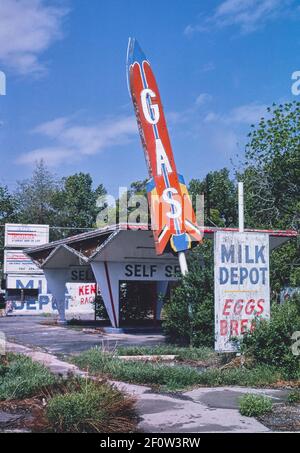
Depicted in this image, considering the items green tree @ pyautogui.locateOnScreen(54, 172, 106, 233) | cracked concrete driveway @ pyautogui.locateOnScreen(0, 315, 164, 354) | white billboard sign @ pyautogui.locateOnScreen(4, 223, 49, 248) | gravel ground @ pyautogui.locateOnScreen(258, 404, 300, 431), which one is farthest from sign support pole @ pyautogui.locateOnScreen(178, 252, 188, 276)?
green tree @ pyautogui.locateOnScreen(54, 172, 106, 233)

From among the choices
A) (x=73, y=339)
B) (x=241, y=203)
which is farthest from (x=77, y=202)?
(x=241, y=203)

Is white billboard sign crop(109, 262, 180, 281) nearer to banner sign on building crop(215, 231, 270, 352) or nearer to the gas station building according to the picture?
the gas station building

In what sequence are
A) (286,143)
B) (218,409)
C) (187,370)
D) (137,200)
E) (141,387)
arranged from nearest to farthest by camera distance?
(218,409) → (141,387) → (187,370) → (286,143) → (137,200)

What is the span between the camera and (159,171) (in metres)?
21.3

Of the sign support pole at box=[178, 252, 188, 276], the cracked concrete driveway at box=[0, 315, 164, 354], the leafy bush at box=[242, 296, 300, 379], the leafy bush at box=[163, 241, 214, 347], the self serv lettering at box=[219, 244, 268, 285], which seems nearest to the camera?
the leafy bush at box=[242, 296, 300, 379]

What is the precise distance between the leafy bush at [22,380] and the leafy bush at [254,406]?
10.2ft

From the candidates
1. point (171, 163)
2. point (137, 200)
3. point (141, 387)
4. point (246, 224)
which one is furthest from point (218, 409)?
point (137, 200)

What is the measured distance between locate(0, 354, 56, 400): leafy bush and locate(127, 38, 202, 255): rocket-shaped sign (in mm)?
9335

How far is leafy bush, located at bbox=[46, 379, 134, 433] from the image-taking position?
7.81 metres

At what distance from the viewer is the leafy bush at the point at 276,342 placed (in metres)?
12.5

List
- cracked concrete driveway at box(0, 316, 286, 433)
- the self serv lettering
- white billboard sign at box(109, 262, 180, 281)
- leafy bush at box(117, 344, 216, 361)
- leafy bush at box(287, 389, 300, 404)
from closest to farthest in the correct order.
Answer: cracked concrete driveway at box(0, 316, 286, 433)
leafy bush at box(287, 389, 300, 404)
the self serv lettering
leafy bush at box(117, 344, 216, 361)
white billboard sign at box(109, 262, 180, 281)

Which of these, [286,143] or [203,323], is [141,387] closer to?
[203,323]

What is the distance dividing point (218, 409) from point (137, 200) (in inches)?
1284

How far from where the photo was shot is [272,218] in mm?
33625
